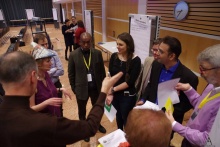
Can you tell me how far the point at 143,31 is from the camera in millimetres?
3307

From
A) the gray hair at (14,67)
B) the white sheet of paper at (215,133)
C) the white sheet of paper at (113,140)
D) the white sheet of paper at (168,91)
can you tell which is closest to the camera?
the gray hair at (14,67)

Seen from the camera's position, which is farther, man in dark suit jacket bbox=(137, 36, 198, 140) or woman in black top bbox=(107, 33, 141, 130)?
woman in black top bbox=(107, 33, 141, 130)

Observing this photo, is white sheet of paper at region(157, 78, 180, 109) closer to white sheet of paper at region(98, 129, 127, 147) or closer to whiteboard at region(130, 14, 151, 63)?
white sheet of paper at region(98, 129, 127, 147)

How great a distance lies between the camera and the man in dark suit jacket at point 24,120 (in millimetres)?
849

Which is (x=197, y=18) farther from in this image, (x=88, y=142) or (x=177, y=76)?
(x=88, y=142)

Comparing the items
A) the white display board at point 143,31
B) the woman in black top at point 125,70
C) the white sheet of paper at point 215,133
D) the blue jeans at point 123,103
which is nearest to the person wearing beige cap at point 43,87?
the woman in black top at point 125,70

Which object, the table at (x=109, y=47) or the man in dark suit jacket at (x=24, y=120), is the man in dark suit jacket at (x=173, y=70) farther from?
the table at (x=109, y=47)

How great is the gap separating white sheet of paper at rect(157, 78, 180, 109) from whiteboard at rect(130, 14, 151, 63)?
1.84 metres

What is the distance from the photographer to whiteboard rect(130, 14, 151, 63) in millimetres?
3162

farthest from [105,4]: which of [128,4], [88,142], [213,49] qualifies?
[213,49]

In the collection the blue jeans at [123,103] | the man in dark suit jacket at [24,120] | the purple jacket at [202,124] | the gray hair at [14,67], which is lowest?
the blue jeans at [123,103]

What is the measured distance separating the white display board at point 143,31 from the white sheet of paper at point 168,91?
1.65 meters

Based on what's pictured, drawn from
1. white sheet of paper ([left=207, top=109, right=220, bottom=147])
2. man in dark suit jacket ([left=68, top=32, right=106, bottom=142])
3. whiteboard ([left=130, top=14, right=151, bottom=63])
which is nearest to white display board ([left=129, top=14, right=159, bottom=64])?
whiteboard ([left=130, top=14, right=151, bottom=63])

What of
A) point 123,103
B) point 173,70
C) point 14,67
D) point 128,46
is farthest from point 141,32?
point 14,67
